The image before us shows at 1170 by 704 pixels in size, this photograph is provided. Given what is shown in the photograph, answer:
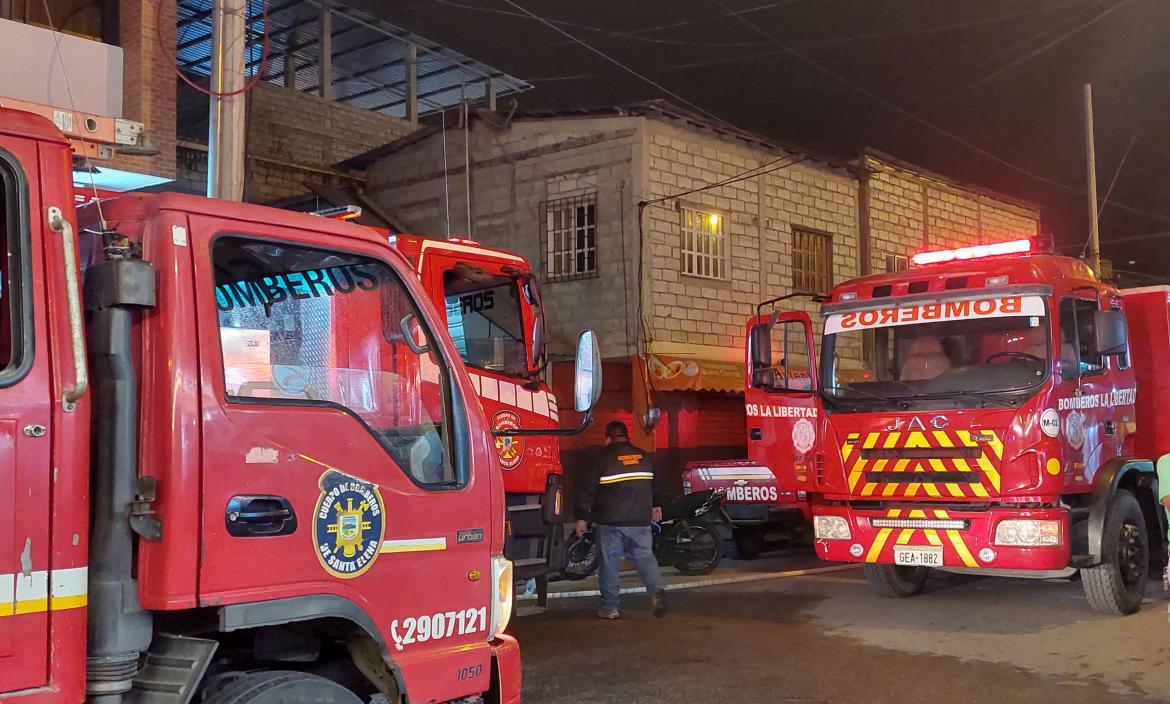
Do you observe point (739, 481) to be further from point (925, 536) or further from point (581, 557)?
point (925, 536)

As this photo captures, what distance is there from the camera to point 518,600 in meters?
10.0

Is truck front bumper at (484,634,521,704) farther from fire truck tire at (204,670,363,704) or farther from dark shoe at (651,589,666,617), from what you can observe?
dark shoe at (651,589,666,617)

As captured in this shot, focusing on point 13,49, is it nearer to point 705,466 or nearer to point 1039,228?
point 705,466

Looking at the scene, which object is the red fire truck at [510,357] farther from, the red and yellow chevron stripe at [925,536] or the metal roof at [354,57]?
the metal roof at [354,57]

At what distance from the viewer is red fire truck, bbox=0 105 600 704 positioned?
3006mm

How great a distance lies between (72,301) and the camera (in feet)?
10.0

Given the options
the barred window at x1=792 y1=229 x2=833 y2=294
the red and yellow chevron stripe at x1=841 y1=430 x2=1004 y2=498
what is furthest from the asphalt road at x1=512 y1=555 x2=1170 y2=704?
the barred window at x1=792 y1=229 x2=833 y2=294

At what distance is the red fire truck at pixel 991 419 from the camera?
823 cm

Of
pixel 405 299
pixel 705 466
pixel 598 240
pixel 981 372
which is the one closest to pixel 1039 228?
pixel 598 240

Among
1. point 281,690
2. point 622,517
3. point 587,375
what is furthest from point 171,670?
point 622,517

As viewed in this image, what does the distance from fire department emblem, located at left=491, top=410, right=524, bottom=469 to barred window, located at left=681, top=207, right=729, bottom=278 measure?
9352 millimetres

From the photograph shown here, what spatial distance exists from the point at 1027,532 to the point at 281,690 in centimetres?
640

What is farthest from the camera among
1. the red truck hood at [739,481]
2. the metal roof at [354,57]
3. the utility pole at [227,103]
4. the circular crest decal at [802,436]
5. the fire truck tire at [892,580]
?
the metal roof at [354,57]

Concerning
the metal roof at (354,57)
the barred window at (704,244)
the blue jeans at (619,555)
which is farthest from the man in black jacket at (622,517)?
the metal roof at (354,57)
